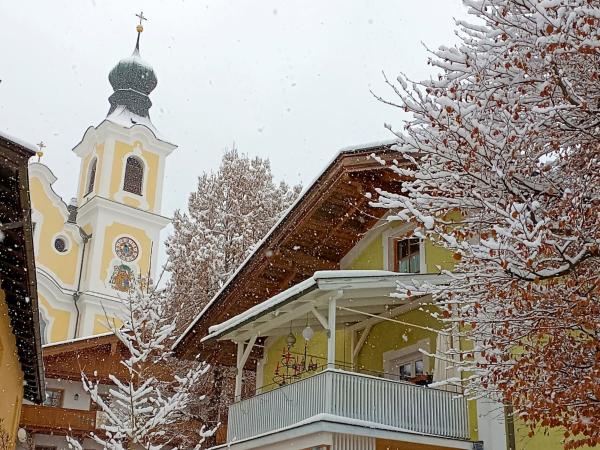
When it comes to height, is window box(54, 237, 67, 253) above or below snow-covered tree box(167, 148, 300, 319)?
above

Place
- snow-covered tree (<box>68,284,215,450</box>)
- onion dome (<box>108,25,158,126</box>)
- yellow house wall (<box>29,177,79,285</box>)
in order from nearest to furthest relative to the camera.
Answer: snow-covered tree (<box>68,284,215,450</box>) < yellow house wall (<box>29,177,79,285</box>) < onion dome (<box>108,25,158,126</box>)

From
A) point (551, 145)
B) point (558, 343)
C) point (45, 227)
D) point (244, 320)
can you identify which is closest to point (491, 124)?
point (551, 145)

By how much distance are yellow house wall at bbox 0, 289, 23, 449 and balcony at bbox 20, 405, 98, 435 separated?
609cm

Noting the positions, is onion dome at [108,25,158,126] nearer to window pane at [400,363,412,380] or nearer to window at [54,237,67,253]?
window at [54,237,67,253]

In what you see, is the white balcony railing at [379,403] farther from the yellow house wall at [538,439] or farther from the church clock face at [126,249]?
the church clock face at [126,249]

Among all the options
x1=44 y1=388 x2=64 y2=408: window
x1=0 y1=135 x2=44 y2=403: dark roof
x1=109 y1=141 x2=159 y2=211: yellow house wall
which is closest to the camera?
x1=0 y1=135 x2=44 y2=403: dark roof

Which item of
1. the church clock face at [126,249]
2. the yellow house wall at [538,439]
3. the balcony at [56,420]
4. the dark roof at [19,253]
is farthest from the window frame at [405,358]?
the church clock face at [126,249]

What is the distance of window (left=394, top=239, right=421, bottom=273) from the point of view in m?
15.3

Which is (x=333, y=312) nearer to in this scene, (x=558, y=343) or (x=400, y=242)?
(x=400, y=242)

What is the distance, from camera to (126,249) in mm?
42500

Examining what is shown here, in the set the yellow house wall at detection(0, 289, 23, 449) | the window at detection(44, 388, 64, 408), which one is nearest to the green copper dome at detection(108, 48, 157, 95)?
the window at detection(44, 388, 64, 408)

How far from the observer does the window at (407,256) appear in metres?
15.3

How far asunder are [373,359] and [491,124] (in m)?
9.80

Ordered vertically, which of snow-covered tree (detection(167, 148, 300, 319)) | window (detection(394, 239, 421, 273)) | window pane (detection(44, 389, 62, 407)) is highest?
snow-covered tree (detection(167, 148, 300, 319))
